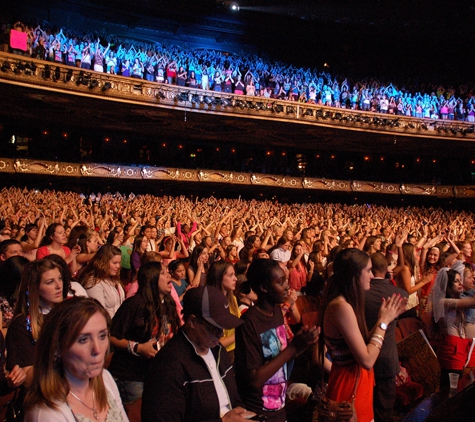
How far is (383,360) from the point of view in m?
3.29

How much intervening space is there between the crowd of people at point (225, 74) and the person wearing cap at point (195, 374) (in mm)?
17202

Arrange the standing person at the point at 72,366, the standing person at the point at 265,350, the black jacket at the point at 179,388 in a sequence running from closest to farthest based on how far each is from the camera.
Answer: the standing person at the point at 72,366, the black jacket at the point at 179,388, the standing person at the point at 265,350

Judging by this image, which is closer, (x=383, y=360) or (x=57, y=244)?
(x=383, y=360)

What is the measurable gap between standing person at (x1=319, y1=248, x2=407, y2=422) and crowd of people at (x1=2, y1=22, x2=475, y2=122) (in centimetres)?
1697

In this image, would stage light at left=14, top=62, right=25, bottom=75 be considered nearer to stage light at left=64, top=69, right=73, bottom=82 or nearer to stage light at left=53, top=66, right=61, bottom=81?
stage light at left=53, top=66, right=61, bottom=81

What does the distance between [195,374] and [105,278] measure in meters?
2.33

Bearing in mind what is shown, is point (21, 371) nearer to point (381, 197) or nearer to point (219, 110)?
point (219, 110)

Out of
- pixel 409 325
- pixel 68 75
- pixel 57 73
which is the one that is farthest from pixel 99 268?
pixel 68 75

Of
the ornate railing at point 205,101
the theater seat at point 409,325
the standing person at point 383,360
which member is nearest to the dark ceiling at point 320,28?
the ornate railing at point 205,101

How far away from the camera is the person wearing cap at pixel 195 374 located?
2.08 metres

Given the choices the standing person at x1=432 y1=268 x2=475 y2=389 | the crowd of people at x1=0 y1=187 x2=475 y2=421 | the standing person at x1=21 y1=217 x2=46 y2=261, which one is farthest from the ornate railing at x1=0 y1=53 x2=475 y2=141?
the standing person at x1=432 y1=268 x2=475 y2=389

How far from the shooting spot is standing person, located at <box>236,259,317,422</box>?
2.55 metres

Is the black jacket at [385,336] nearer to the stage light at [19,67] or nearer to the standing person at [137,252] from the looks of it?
the standing person at [137,252]

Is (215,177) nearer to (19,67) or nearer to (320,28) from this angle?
(320,28)
